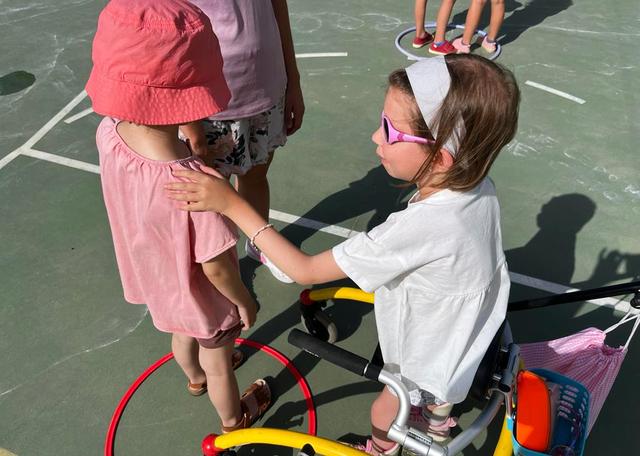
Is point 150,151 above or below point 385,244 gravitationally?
above

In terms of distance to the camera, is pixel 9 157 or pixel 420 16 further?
pixel 420 16

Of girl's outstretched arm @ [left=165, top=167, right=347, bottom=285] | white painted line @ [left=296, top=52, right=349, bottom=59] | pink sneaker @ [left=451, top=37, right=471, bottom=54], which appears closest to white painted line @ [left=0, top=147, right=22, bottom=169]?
white painted line @ [left=296, top=52, right=349, bottom=59]

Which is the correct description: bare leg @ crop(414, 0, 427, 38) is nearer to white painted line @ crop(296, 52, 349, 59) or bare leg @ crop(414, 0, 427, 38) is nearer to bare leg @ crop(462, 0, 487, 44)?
bare leg @ crop(462, 0, 487, 44)

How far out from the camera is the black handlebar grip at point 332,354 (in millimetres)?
1748

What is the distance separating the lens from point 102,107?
1.47 metres

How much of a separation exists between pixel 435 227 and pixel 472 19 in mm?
4866

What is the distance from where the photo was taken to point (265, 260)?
3426 millimetres

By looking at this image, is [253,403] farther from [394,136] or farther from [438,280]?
[394,136]

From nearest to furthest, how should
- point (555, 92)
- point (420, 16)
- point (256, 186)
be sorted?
point (256, 186)
point (555, 92)
point (420, 16)

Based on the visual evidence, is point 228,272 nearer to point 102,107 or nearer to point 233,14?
point 102,107

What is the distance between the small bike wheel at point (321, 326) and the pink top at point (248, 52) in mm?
1147

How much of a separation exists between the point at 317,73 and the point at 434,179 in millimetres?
4248

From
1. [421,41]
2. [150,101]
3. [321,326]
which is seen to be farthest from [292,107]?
[421,41]

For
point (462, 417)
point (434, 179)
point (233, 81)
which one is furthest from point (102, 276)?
point (434, 179)
